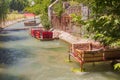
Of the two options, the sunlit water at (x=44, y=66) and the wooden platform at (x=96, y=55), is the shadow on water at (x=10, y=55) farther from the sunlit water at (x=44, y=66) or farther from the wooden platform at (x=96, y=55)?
the wooden platform at (x=96, y=55)

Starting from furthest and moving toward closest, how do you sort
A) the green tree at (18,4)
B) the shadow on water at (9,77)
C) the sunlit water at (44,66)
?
the green tree at (18,4)
the sunlit water at (44,66)
the shadow on water at (9,77)

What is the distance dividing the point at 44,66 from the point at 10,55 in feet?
17.2

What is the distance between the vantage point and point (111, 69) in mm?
17422

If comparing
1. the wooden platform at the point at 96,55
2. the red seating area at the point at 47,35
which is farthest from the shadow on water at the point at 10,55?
the red seating area at the point at 47,35

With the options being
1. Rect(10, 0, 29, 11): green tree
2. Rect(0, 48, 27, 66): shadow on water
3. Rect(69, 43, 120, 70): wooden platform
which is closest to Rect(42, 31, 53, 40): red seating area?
Rect(0, 48, 27, 66): shadow on water

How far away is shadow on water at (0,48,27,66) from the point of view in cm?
2047

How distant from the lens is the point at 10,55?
2314 centimetres

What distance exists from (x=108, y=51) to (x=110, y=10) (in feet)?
15.4

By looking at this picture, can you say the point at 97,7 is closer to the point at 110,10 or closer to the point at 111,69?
the point at 110,10

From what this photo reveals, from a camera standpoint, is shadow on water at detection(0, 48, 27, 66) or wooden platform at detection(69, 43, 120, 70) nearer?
wooden platform at detection(69, 43, 120, 70)

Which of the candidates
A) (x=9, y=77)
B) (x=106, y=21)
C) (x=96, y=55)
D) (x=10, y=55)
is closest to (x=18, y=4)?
(x=10, y=55)

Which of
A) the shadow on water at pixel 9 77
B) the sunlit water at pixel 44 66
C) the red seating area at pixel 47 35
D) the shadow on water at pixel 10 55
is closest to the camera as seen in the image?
the shadow on water at pixel 9 77

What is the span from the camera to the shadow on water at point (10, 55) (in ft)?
67.2

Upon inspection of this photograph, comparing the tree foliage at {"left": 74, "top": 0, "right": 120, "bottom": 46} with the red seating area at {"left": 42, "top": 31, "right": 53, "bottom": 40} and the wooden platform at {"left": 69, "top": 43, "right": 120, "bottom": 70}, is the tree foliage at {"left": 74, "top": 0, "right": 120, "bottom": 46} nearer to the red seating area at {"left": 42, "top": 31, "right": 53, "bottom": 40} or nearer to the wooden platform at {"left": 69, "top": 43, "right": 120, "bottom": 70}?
the wooden platform at {"left": 69, "top": 43, "right": 120, "bottom": 70}
